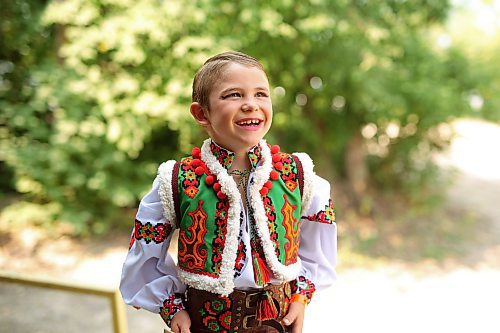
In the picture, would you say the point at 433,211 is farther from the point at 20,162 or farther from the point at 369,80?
the point at 20,162

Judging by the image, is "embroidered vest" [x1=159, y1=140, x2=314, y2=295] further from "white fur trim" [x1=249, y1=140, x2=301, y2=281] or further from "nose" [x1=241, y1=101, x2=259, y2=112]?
"nose" [x1=241, y1=101, x2=259, y2=112]

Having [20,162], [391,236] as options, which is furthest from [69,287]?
[391,236]

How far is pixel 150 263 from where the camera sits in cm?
111

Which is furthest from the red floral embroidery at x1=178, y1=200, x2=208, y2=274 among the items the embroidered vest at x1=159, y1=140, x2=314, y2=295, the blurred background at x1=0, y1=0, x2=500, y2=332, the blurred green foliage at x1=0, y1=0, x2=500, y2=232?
the blurred green foliage at x1=0, y1=0, x2=500, y2=232

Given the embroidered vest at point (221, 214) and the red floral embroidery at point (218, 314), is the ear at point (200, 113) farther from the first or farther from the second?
the red floral embroidery at point (218, 314)

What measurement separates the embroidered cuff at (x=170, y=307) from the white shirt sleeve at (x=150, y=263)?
1 centimetres

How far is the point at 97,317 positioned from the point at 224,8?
2696 mm

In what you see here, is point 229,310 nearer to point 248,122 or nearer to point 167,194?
point 167,194

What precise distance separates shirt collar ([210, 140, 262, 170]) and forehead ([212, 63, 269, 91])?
138 mm

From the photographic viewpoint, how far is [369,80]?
412 cm

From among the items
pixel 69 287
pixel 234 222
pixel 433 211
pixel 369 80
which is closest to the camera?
pixel 234 222

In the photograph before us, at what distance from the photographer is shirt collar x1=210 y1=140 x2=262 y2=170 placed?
1.07m

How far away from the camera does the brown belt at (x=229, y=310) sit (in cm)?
105

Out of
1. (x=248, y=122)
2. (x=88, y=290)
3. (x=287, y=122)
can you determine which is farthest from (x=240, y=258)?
(x=287, y=122)
